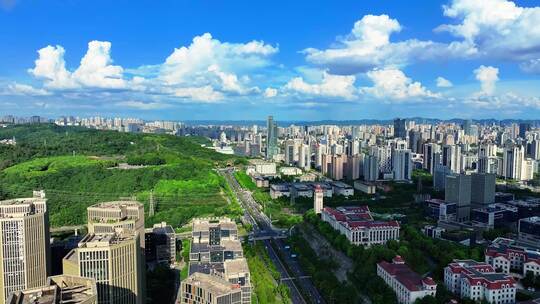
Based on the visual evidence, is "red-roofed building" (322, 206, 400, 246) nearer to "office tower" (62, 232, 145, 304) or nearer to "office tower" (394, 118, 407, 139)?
"office tower" (62, 232, 145, 304)

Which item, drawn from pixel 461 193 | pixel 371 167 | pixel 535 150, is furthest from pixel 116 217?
pixel 535 150

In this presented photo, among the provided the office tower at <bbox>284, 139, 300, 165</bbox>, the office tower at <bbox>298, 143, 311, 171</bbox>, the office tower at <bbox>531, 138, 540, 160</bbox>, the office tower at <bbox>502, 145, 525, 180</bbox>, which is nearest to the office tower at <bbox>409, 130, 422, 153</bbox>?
the office tower at <bbox>531, 138, 540, 160</bbox>

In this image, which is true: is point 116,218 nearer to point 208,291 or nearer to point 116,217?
point 116,217

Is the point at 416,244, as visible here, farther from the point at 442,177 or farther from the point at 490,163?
the point at 490,163

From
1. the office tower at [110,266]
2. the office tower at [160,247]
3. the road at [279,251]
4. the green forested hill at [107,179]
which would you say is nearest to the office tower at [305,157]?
the green forested hill at [107,179]

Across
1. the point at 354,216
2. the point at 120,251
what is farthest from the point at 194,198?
the point at 120,251

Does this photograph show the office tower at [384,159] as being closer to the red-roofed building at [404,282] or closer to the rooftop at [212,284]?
the red-roofed building at [404,282]
